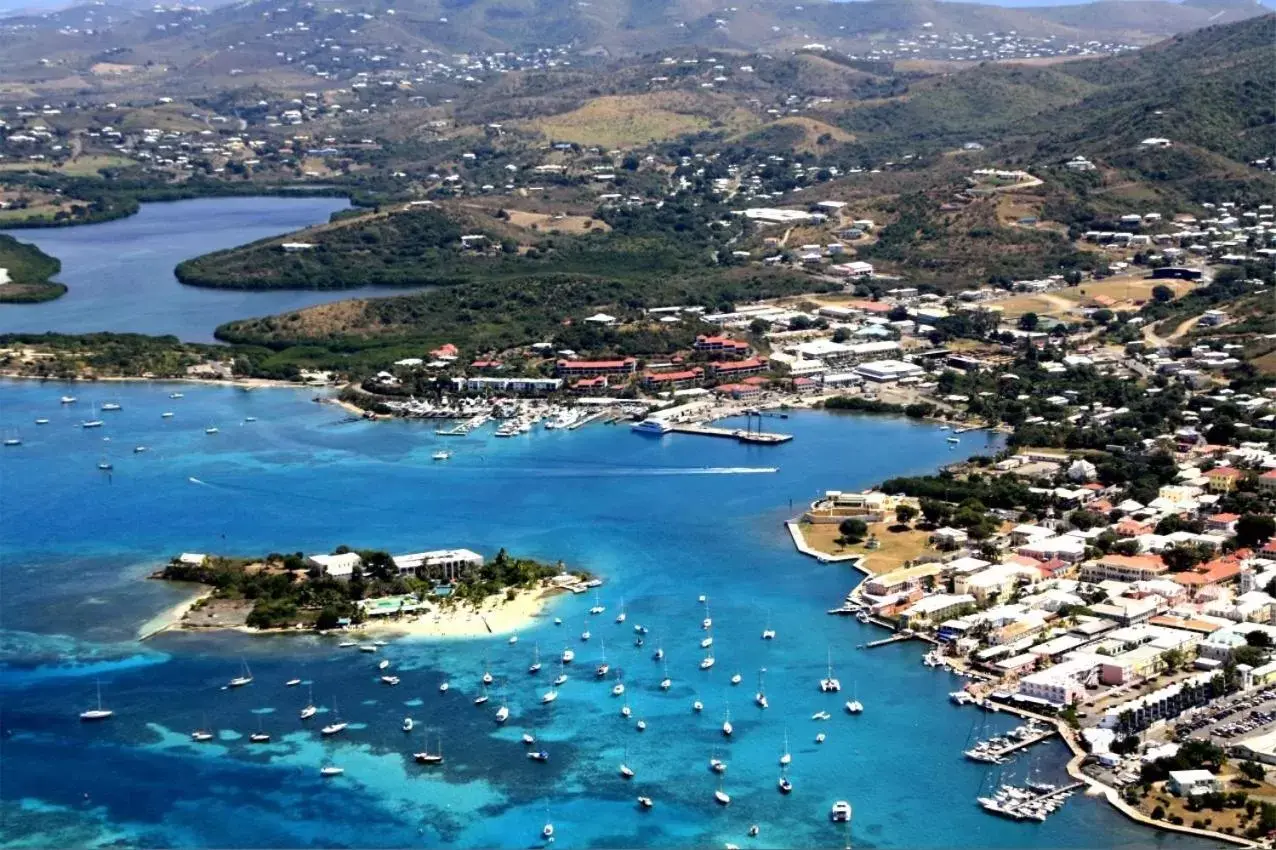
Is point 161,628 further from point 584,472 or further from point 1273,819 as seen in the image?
point 1273,819

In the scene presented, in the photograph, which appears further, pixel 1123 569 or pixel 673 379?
pixel 673 379

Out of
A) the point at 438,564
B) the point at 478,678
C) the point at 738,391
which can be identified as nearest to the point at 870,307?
the point at 738,391

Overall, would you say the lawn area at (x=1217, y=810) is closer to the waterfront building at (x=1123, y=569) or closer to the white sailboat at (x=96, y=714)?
the waterfront building at (x=1123, y=569)

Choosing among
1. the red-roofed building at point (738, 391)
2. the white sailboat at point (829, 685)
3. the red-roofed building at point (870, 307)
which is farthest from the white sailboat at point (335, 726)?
the red-roofed building at point (870, 307)

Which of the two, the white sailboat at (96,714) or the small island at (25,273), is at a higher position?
the small island at (25,273)

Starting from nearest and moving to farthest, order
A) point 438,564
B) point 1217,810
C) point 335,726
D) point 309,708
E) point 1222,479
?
point 1217,810
point 335,726
point 309,708
point 438,564
point 1222,479

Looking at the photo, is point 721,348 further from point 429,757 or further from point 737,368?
point 429,757

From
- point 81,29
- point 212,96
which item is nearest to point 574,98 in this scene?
point 212,96
